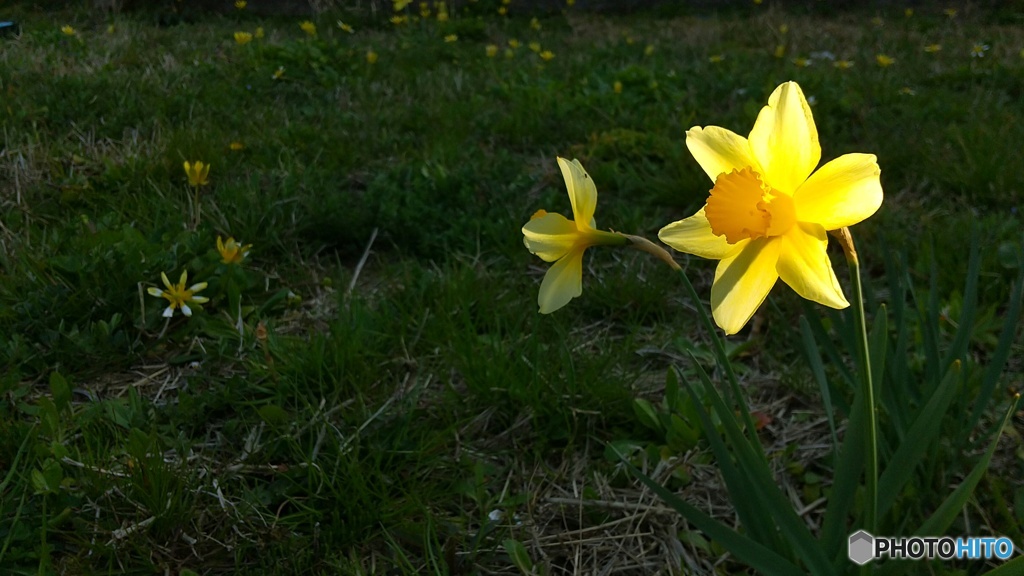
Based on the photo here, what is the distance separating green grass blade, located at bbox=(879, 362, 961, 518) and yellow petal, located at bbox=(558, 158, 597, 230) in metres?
0.50

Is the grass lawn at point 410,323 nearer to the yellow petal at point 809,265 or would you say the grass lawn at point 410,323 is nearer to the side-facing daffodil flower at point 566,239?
the side-facing daffodil flower at point 566,239

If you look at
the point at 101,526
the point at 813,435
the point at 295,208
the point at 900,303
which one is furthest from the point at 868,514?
the point at 295,208

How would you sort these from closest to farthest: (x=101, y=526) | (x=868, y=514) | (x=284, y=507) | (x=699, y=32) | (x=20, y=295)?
1. (x=868, y=514)
2. (x=101, y=526)
3. (x=284, y=507)
4. (x=20, y=295)
5. (x=699, y=32)

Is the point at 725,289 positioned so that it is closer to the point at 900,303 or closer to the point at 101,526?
the point at 900,303

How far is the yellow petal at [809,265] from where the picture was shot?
2.50ft

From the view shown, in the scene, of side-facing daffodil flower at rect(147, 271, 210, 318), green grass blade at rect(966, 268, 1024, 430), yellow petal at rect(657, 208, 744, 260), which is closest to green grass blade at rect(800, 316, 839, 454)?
green grass blade at rect(966, 268, 1024, 430)

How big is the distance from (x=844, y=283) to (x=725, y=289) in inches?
58.2

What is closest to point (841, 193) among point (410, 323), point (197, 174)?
point (410, 323)

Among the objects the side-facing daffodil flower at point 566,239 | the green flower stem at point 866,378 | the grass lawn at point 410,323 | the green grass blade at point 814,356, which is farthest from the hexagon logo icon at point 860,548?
the side-facing daffodil flower at point 566,239

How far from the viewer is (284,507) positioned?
55.7 inches

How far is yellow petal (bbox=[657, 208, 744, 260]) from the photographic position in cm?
87

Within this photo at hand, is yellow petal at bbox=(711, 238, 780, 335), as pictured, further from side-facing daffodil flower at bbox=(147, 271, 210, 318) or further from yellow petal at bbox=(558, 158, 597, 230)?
side-facing daffodil flower at bbox=(147, 271, 210, 318)

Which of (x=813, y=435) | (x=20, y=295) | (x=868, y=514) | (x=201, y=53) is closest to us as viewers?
(x=868, y=514)

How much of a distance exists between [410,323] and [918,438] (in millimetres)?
1303
